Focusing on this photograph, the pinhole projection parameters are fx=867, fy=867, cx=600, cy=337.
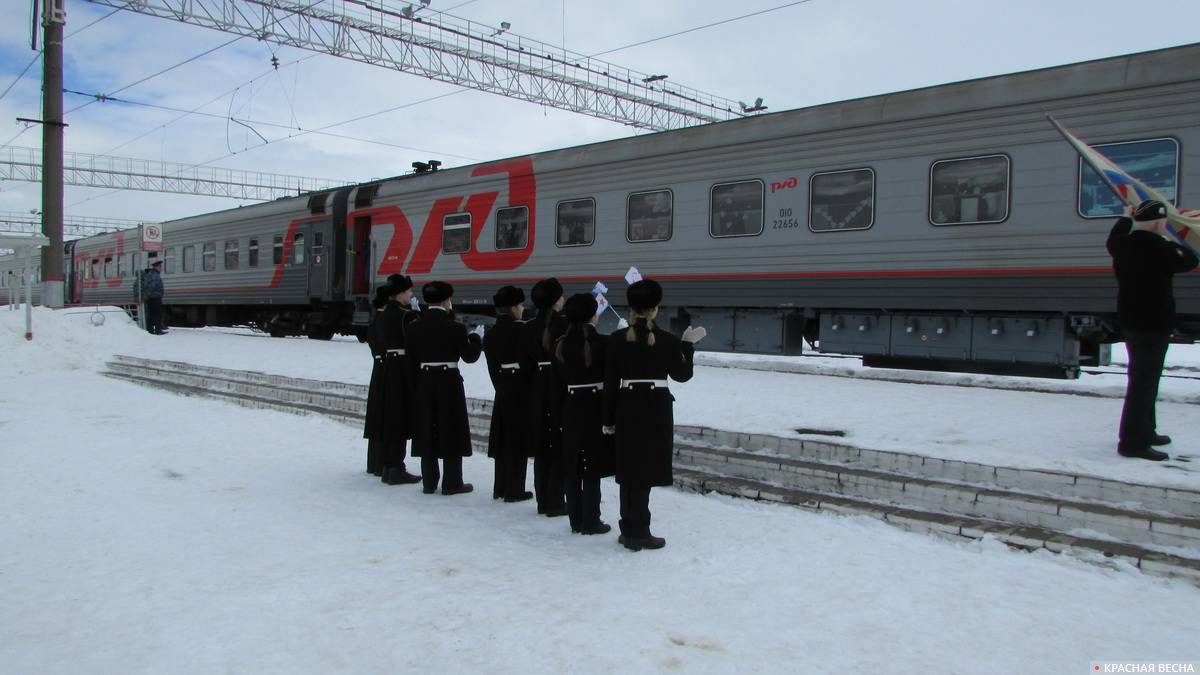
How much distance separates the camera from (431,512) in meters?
5.90

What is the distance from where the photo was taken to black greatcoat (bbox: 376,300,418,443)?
22.4ft

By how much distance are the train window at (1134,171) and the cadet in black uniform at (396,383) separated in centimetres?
720

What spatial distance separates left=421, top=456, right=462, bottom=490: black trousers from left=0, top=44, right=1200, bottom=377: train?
6750 millimetres

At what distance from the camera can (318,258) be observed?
2006 centimetres

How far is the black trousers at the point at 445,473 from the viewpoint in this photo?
643 cm

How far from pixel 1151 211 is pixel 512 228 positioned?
10897 mm

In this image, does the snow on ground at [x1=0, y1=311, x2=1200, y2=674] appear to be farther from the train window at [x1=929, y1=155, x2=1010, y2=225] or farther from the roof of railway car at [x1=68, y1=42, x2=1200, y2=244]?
the roof of railway car at [x1=68, y1=42, x2=1200, y2=244]

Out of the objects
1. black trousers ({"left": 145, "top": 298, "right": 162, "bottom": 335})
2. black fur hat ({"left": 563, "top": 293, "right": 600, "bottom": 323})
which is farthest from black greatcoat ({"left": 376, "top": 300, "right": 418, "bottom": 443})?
black trousers ({"left": 145, "top": 298, "right": 162, "bottom": 335})

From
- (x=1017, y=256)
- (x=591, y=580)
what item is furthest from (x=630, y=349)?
(x=1017, y=256)

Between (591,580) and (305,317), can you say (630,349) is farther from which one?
(305,317)

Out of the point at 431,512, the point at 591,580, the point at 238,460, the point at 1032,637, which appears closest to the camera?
the point at 1032,637

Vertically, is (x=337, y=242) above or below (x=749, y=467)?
above

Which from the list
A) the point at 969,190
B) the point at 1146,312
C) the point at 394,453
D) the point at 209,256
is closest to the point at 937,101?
the point at 969,190

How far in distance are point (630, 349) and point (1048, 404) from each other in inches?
217
